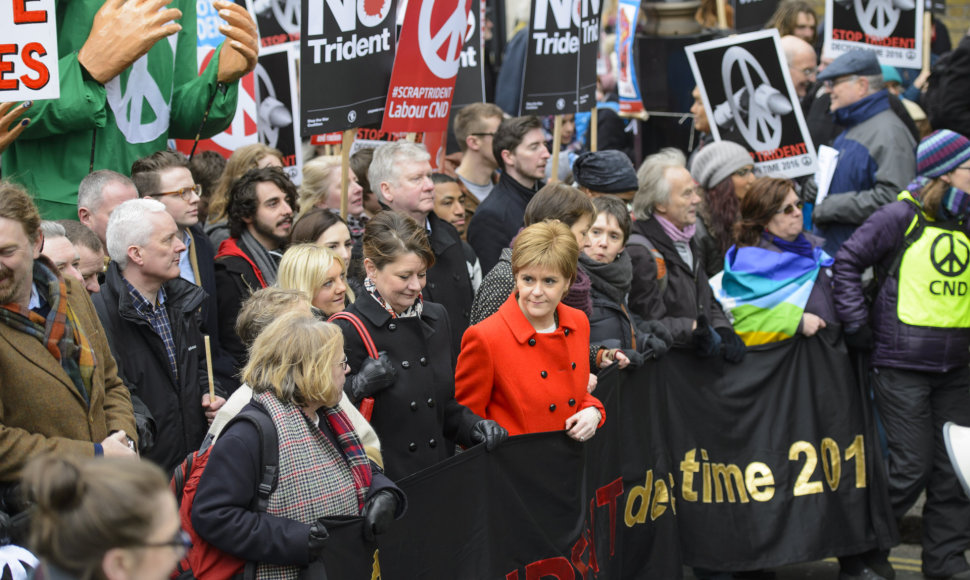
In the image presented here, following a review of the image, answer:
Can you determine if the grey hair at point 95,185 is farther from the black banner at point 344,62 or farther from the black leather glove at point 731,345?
the black leather glove at point 731,345

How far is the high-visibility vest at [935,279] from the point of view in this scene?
7.14 metres

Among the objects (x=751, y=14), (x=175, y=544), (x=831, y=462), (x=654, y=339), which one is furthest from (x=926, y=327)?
(x=175, y=544)

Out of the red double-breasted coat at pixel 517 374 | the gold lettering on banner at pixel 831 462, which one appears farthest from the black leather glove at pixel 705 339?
the red double-breasted coat at pixel 517 374

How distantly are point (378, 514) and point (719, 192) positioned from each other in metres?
4.65

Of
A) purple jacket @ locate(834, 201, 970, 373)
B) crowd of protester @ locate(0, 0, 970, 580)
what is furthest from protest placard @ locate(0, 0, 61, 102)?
purple jacket @ locate(834, 201, 970, 373)

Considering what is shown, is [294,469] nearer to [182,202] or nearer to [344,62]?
[182,202]

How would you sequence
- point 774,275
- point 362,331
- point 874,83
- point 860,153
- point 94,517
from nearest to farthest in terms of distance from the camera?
point 94,517 → point 362,331 → point 774,275 → point 860,153 → point 874,83

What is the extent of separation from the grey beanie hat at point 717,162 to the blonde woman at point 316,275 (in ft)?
10.8

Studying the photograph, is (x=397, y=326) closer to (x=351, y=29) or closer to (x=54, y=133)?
(x=54, y=133)

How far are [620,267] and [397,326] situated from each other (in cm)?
166

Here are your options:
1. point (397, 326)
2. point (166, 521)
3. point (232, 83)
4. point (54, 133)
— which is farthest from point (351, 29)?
point (166, 521)

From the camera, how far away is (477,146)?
809 cm

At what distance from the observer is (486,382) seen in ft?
16.9

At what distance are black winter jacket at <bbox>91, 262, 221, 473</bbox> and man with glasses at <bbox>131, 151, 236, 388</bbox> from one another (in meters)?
0.64
